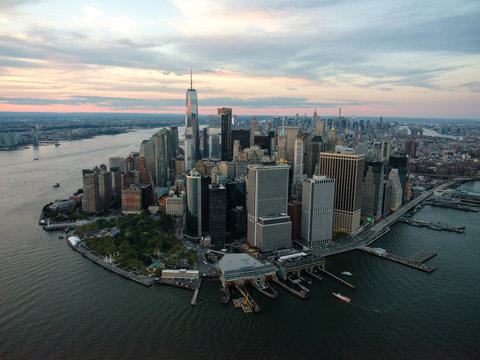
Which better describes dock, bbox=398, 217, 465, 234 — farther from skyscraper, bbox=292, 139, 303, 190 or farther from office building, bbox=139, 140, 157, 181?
office building, bbox=139, 140, 157, 181

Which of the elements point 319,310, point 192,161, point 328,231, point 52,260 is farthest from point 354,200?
point 192,161

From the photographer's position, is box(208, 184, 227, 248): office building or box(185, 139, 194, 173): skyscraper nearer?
box(208, 184, 227, 248): office building

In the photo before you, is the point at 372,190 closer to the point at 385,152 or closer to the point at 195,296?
the point at 195,296

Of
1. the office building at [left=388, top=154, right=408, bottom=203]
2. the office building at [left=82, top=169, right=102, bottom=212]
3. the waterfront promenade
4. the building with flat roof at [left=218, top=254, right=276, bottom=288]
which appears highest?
the office building at [left=388, top=154, right=408, bottom=203]

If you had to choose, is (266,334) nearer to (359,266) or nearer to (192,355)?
(192,355)

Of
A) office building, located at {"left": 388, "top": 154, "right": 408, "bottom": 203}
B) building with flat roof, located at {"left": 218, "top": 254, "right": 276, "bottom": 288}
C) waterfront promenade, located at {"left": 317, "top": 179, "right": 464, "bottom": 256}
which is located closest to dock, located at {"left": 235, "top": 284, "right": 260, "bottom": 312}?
building with flat roof, located at {"left": 218, "top": 254, "right": 276, "bottom": 288}

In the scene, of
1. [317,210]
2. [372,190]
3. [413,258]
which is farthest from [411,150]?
[317,210]
